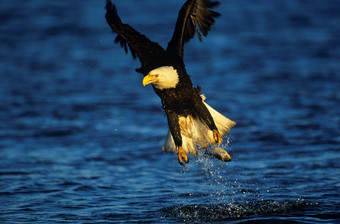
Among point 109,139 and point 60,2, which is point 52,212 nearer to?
point 109,139

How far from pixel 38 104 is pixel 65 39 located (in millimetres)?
5948

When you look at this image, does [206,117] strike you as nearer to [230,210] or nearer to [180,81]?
[180,81]

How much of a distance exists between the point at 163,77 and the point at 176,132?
71 cm

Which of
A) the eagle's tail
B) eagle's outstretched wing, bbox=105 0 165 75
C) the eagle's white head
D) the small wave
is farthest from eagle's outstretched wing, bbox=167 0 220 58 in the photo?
the small wave

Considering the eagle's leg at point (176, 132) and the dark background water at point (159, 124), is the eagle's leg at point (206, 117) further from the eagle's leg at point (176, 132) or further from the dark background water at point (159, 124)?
the dark background water at point (159, 124)

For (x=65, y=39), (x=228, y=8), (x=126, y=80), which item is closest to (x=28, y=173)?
(x=126, y=80)

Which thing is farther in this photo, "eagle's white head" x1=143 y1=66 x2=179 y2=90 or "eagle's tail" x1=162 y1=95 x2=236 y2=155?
"eagle's tail" x1=162 y1=95 x2=236 y2=155

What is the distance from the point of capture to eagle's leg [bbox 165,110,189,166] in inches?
221

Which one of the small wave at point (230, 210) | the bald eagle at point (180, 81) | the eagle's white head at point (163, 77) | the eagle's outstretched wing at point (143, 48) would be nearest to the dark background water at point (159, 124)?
the small wave at point (230, 210)

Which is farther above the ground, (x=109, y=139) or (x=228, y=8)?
(x=228, y=8)

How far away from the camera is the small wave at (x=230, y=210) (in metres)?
5.47

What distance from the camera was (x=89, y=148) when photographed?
840 cm

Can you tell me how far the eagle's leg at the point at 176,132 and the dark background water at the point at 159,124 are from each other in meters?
0.50

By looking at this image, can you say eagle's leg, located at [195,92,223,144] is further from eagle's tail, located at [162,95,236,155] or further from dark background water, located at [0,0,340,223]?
dark background water, located at [0,0,340,223]
